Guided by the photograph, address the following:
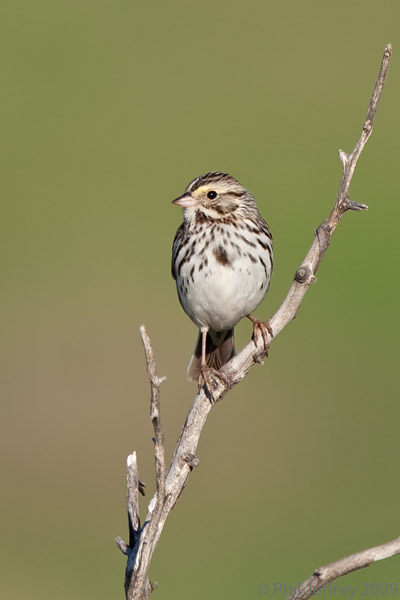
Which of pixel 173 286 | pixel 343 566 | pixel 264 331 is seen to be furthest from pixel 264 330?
pixel 173 286

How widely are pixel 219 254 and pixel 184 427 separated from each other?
1860 mm

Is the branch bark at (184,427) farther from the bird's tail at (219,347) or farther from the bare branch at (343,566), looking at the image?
the bird's tail at (219,347)

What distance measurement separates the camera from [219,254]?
6848 mm

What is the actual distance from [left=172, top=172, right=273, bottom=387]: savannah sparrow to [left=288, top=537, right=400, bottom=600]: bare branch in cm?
252

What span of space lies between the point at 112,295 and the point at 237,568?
506cm

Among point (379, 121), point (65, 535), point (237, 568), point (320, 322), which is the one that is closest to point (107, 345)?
point (320, 322)

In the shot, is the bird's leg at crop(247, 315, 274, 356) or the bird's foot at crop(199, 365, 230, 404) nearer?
the bird's foot at crop(199, 365, 230, 404)

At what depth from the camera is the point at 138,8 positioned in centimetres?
2058

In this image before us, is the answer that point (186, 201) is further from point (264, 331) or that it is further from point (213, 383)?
point (213, 383)

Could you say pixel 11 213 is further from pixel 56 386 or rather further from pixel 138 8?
pixel 138 8

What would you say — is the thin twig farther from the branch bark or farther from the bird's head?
the bird's head

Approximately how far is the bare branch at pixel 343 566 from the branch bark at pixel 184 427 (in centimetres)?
3

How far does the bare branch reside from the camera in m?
4.33

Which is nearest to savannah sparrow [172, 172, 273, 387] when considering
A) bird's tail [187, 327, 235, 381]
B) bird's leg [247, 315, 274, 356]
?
bird's tail [187, 327, 235, 381]
